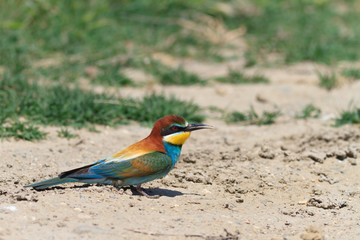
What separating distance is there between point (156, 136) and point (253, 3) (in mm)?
5343

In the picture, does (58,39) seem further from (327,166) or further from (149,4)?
(327,166)

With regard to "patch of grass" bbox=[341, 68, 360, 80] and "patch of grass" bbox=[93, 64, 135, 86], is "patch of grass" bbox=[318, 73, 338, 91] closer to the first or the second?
"patch of grass" bbox=[341, 68, 360, 80]

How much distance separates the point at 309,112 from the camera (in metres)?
5.15

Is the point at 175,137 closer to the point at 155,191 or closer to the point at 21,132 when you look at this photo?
the point at 155,191

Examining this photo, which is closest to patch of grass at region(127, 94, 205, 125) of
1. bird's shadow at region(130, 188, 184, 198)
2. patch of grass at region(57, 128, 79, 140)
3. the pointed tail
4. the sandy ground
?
the sandy ground

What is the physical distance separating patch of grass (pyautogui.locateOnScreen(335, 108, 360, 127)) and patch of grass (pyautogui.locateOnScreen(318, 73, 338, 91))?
3.51 ft

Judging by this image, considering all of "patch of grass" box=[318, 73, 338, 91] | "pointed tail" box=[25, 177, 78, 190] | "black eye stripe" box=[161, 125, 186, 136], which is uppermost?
"black eye stripe" box=[161, 125, 186, 136]

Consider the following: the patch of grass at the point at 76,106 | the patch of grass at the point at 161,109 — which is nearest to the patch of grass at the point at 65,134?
the patch of grass at the point at 76,106

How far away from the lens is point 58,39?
6520 millimetres

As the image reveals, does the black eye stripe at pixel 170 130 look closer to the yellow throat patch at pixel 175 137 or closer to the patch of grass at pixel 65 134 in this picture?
the yellow throat patch at pixel 175 137

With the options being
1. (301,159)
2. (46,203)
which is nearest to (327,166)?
(301,159)

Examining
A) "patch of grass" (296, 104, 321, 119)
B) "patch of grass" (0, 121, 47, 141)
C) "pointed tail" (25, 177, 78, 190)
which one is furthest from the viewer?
"patch of grass" (296, 104, 321, 119)

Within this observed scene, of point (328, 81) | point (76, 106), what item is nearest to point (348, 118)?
point (328, 81)

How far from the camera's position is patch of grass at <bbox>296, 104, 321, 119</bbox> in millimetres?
5113
